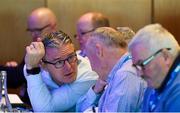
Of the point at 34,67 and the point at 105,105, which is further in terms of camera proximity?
the point at 34,67

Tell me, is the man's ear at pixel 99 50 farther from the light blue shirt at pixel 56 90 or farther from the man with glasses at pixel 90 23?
the man with glasses at pixel 90 23

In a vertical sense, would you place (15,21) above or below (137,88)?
below

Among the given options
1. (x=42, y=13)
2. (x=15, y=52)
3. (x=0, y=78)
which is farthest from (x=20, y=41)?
(x=0, y=78)

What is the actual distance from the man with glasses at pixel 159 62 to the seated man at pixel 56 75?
2.35 feet

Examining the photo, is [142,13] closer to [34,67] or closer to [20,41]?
[20,41]

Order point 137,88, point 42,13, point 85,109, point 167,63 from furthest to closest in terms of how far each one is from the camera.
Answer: point 42,13
point 85,109
point 137,88
point 167,63

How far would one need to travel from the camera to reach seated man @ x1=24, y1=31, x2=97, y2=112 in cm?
247

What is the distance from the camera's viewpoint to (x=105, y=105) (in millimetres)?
2150

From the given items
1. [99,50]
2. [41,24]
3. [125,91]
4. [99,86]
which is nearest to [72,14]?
[41,24]

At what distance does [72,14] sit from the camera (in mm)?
5309

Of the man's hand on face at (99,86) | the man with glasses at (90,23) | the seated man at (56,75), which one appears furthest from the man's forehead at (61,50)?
the man with glasses at (90,23)

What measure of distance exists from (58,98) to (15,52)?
2.97 m

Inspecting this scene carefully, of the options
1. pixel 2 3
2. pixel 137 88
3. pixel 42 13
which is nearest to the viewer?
pixel 137 88

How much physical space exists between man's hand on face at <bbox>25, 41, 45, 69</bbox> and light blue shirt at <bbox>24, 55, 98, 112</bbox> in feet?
0.24
